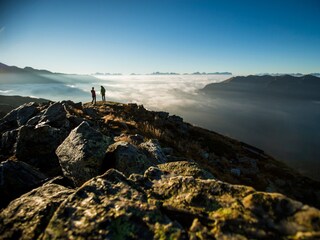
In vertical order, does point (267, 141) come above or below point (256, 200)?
below

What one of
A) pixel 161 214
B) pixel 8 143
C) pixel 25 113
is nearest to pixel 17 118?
pixel 25 113

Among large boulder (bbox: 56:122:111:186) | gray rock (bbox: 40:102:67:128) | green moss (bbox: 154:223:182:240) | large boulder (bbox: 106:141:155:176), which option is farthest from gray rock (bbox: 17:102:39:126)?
green moss (bbox: 154:223:182:240)

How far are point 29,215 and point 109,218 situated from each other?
5.85 ft

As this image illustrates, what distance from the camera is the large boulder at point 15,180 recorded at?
5.37 m

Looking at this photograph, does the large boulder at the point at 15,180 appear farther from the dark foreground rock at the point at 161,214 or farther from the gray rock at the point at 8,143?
the gray rock at the point at 8,143

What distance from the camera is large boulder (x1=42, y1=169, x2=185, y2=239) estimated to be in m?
3.01

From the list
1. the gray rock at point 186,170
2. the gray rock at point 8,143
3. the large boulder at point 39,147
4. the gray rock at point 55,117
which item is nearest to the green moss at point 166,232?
the gray rock at point 186,170

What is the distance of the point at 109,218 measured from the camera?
323 cm

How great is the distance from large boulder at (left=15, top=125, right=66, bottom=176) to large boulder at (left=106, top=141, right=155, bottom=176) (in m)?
3.41

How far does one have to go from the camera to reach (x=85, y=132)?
25.5 feet

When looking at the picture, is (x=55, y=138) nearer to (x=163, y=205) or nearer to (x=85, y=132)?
(x=85, y=132)

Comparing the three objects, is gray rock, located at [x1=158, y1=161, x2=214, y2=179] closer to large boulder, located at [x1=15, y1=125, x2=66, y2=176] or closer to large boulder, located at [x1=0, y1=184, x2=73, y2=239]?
large boulder, located at [x1=0, y1=184, x2=73, y2=239]

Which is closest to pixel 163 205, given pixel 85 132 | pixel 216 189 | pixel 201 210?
pixel 201 210

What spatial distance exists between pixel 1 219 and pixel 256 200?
4714mm
